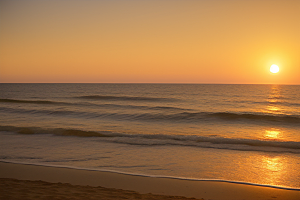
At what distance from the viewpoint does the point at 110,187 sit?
5.89 meters

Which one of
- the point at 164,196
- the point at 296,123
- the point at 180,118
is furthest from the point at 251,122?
the point at 164,196

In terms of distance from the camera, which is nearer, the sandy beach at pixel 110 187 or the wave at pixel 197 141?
the sandy beach at pixel 110 187

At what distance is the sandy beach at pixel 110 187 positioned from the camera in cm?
511

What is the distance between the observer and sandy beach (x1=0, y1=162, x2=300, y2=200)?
5.11m

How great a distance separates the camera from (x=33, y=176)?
→ 21.5ft

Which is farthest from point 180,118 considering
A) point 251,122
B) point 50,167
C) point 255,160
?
point 50,167

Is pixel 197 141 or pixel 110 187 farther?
pixel 197 141

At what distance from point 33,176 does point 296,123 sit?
18.3 metres

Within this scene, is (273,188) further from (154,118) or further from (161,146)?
(154,118)

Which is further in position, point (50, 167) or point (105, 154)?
point (105, 154)

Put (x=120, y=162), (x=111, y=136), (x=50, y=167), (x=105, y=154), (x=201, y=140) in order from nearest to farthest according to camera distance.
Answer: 1. (x=50, y=167)
2. (x=120, y=162)
3. (x=105, y=154)
4. (x=201, y=140)
5. (x=111, y=136)

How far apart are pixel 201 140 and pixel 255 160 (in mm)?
3452

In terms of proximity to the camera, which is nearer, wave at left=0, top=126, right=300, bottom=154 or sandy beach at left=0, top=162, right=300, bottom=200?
sandy beach at left=0, top=162, right=300, bottom=200

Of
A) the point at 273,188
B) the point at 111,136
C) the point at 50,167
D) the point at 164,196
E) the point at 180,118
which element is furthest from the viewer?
the point at 180,118
